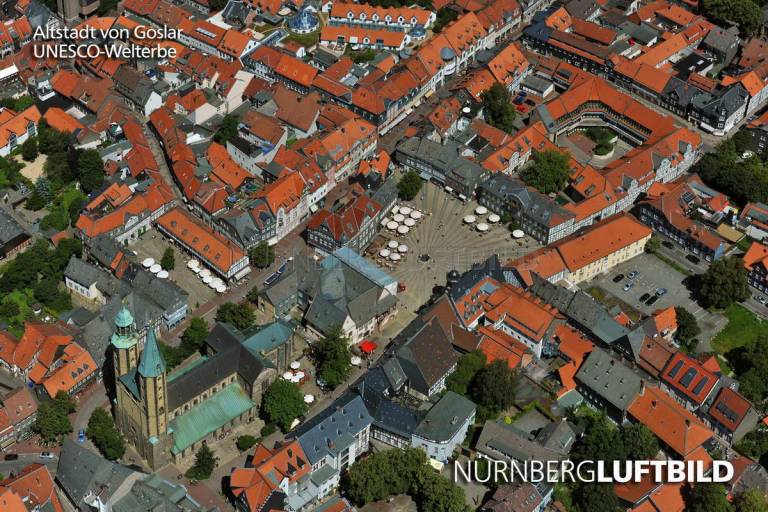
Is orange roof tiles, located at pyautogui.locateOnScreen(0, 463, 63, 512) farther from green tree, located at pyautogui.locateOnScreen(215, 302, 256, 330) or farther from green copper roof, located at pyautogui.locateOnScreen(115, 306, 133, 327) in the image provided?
green tree, located at pyautogui.locateOnScreen(215, 302, 256, 330)

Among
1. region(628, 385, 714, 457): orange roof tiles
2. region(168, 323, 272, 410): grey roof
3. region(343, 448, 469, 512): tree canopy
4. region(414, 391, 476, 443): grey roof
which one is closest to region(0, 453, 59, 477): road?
region(168, 323, 272, 410): grey roof

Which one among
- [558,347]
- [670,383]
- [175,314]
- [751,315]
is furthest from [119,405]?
[751,315]

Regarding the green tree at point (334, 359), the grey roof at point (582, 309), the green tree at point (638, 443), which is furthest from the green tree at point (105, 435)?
the green tree at point (638, 443)

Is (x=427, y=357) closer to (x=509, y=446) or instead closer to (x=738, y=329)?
(x=509, y=446)

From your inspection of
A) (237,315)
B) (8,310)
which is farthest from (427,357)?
(8,310)

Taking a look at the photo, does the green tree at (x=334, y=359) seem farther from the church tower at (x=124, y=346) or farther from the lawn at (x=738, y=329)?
the lawn at (x=738, y=329)

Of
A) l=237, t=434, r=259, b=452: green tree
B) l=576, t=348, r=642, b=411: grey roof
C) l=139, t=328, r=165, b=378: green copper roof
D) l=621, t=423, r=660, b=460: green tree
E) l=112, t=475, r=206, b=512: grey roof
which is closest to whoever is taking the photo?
l=112, t=475, r=206, b=512: grey roof
